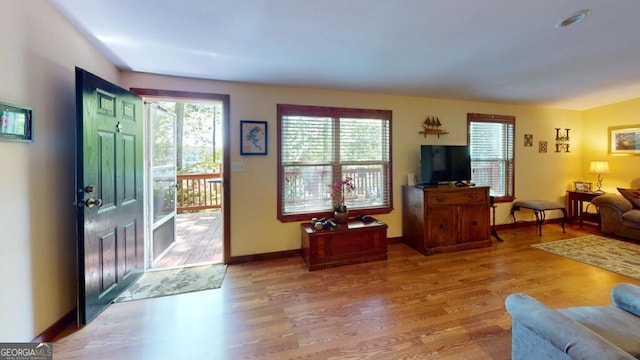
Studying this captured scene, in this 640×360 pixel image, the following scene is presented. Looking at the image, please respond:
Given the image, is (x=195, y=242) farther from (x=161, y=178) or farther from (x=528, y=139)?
(x=528, y=139)

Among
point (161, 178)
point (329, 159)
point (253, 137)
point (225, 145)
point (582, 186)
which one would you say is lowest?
point (582, 186)

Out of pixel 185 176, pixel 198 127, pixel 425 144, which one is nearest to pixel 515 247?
pixel 425 144

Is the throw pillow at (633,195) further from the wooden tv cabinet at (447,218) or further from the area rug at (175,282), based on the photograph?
the area rug at (175,282)

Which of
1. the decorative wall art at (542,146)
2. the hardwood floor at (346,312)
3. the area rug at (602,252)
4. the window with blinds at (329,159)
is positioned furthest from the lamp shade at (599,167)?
the window with blinds at (329,159)

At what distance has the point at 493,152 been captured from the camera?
4.44 meters

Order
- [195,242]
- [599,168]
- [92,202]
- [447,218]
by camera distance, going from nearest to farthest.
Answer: [92,202]
[447,218]
[195,242]
[599,168]

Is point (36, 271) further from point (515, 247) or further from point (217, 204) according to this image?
point (515, 247)

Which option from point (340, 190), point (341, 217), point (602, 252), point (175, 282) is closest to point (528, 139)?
point (602, 252)

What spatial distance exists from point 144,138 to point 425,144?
378 centimetres

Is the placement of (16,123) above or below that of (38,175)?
above

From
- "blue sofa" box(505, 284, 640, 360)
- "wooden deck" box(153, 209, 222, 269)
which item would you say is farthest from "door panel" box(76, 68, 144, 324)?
"blue sofa" box(505, 284, 640, 360)

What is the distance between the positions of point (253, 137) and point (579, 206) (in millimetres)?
6027

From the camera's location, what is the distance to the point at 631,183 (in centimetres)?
443

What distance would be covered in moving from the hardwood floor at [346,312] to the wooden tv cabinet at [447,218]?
328mm
